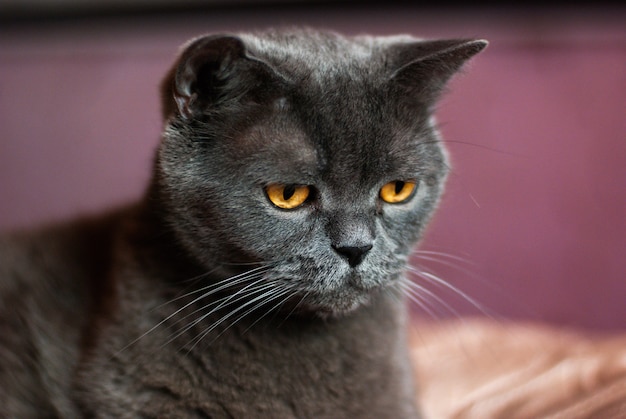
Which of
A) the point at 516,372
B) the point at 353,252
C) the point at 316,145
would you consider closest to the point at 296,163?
the point at 316,145

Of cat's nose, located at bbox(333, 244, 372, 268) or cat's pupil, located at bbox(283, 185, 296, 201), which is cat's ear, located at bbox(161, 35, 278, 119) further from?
cat's nose, located at bbox(333, 244, 372, 268)

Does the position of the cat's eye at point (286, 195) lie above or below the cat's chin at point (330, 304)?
above

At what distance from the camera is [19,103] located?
221 centimetres

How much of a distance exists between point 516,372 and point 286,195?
0.81m

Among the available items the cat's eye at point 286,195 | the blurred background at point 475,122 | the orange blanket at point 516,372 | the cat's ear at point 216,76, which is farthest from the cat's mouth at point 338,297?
the blurred background at point 475,122

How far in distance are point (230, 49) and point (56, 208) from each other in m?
1.57

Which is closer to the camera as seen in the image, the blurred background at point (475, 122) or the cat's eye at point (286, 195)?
the cat's eye at point (286, 195)

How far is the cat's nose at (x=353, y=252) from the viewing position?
0.94 metres

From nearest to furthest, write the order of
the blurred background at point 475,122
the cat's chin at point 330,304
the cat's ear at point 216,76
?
the cat's ear at point 216,76 → the cat's chin at point 330,304 → the blurred background at point 475,122

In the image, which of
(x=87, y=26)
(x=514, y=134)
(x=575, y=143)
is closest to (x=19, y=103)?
(x=87, y=26)

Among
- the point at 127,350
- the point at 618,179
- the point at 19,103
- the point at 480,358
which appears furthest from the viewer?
the point at 19,103

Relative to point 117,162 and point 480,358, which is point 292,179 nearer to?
point 480,358

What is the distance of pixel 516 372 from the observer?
1511mm

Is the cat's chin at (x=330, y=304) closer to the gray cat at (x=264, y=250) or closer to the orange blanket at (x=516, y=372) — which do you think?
the gray cat at (x=264, y=250)
